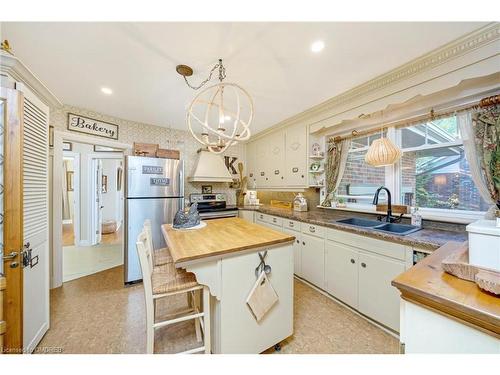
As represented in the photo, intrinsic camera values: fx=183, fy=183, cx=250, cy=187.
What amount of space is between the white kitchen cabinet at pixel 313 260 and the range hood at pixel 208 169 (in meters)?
2.06

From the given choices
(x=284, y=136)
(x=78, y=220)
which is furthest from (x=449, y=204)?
(x=78, y=220)

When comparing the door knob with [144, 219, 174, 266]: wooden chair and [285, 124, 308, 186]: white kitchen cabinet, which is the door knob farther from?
[285, 124, 308, 186]: white kitchen cabinet

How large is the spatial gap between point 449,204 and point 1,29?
3881 millimetres

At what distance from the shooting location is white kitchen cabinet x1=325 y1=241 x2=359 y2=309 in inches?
72.2

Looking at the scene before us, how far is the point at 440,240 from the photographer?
1391 millimetres

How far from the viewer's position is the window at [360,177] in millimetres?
2379

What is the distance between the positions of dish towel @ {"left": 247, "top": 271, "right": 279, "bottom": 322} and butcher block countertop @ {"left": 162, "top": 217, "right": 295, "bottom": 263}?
Result: 0.84 feet

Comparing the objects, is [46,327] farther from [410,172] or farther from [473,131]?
[473,131]

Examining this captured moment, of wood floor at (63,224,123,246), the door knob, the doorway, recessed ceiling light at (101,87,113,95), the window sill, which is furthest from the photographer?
wood floor at (63,224,123,246)

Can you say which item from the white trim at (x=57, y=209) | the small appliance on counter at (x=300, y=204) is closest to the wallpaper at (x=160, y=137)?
the white trim at (x=57, y=209)

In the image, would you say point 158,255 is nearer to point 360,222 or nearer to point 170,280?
point 170,280

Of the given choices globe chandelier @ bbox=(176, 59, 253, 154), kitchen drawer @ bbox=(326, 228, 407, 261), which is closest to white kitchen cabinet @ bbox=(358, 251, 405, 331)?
kitchen drawer @ bbox=(326, 228, 407, 261)

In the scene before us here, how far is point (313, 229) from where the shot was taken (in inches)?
90.0
